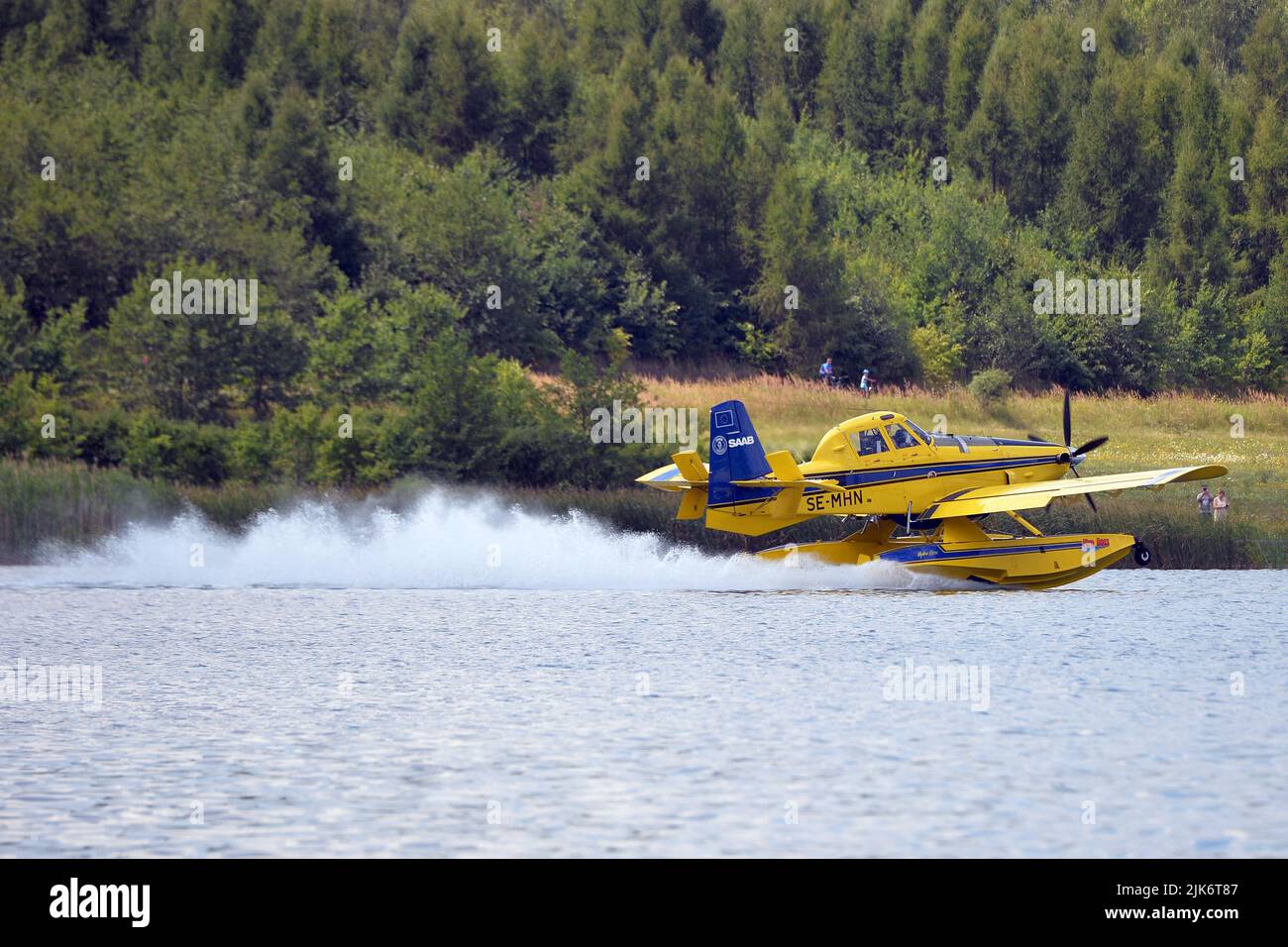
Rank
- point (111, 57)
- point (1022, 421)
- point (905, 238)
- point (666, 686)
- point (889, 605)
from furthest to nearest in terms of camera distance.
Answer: point (111, 57), point (905, 238), point (1022, 421), point (889, 605), point (666, 686)

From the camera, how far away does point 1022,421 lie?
5969cm

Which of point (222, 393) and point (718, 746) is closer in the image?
point (718, 746)

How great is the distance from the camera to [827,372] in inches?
2307

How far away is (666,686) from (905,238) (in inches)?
2412

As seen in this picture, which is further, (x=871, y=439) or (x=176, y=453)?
(x=176, y=453)

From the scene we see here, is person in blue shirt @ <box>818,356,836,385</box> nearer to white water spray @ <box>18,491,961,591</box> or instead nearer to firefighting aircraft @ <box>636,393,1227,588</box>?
white water spray @ <box>18,491,961,591</box>

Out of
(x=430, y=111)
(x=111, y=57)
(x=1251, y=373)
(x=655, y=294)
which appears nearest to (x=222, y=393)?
(x=655, y=294)

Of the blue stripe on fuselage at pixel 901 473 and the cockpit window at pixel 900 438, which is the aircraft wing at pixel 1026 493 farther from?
the cockpit window at pixel 900 438

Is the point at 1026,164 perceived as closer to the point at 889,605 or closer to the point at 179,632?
the point at 889,605

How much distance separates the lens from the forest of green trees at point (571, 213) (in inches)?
1884

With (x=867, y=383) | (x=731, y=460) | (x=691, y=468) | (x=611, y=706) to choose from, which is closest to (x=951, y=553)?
(x=731, y=460)

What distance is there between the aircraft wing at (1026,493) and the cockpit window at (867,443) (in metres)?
1.39

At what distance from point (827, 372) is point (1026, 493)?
102ft
